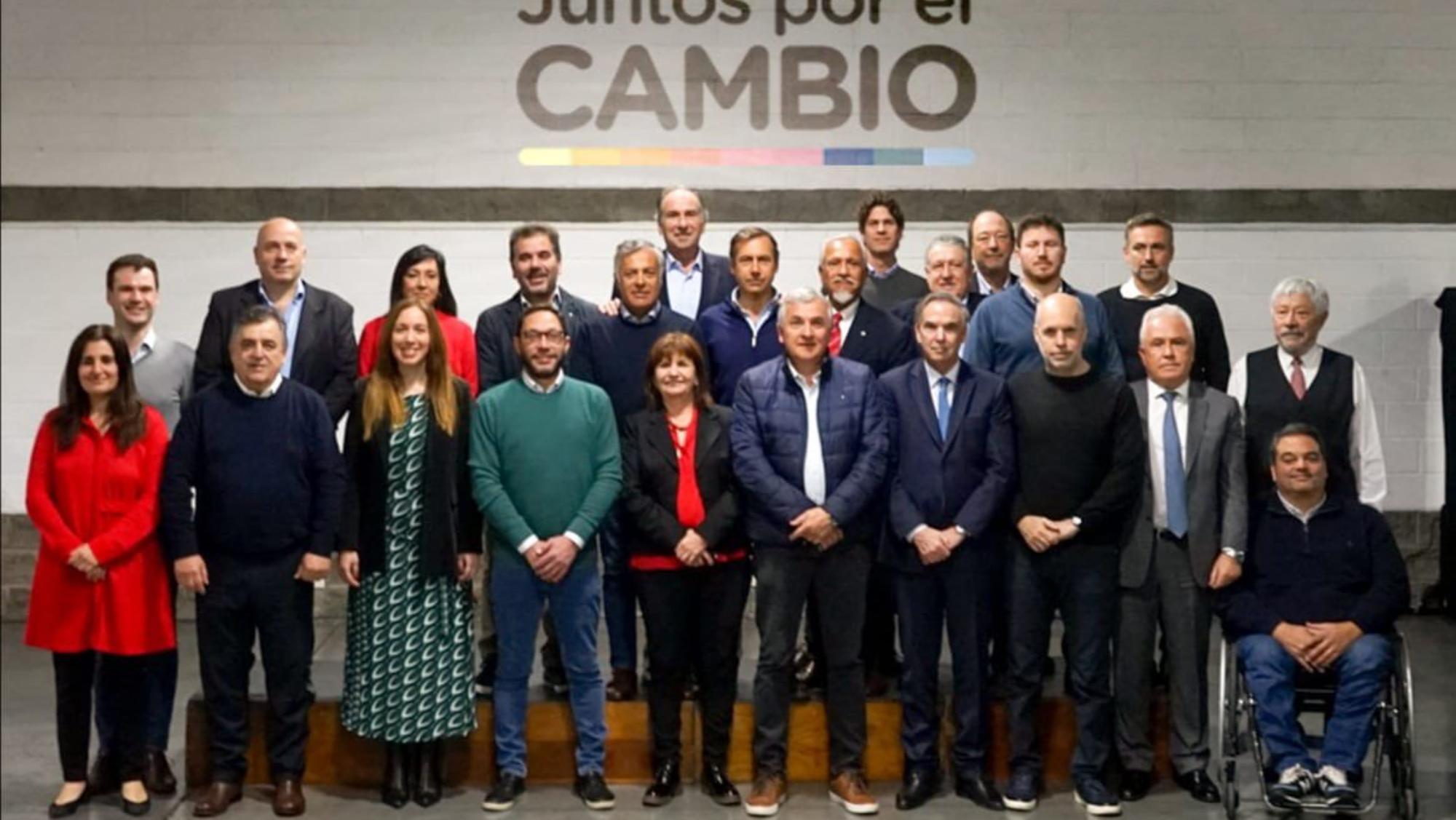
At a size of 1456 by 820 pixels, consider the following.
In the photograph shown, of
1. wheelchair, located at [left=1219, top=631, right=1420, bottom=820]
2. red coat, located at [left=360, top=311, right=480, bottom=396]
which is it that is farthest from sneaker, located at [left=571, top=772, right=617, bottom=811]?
wheelchair, located at [left=1219, top=631, right=1420, bottom=820]

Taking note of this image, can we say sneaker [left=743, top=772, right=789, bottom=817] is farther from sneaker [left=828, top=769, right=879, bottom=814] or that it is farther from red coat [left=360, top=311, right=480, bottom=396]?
red coat [left=360, top=311, right=480, bottom=396]

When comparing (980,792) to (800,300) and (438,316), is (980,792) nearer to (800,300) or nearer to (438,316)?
(800,300)

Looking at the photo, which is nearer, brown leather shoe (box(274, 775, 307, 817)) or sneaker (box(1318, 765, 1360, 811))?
sneaker (box(1318, 765, 1360, 811))

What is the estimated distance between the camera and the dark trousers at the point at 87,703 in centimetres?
451

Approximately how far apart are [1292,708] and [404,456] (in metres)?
2.47

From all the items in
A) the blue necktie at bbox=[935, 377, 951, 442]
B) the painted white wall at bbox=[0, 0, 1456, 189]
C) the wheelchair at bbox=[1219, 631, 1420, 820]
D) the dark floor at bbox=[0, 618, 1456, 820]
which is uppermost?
the painted white wall at bbox=[0, 0, 1456, 189]

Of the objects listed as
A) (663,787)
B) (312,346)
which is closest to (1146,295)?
(663,787)

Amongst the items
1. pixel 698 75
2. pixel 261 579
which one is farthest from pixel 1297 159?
pixel 261 579

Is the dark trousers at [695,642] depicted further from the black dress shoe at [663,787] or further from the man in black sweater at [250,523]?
the man in black sweater at [250,523]

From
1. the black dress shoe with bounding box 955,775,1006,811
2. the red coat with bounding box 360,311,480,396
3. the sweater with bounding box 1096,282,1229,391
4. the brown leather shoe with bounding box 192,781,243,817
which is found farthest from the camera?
the sweater with bounding box 1096,282,1229,391

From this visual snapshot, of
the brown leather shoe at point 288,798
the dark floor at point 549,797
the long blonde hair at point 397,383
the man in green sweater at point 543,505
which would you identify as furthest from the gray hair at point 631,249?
the brown leather shoe at point 288,798

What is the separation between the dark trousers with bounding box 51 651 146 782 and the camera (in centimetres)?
451

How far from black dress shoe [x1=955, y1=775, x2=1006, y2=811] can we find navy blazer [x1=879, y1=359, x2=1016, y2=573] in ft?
2.03

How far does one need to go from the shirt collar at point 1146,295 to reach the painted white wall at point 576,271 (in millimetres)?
1967
